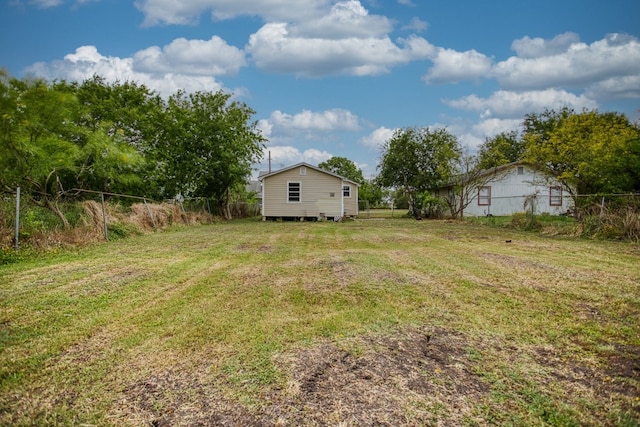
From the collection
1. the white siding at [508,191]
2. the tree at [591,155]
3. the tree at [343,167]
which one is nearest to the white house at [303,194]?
the white siding at [508,191]

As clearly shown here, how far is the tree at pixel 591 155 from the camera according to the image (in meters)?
13.5

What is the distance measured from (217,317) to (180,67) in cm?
2019

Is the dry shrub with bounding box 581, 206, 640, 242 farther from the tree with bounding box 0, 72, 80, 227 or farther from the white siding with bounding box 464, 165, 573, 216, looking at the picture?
the tree with bounding box 0, 72, 80, 227

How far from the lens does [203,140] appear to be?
21.1 m

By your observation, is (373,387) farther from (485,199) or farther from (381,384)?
(485,199)

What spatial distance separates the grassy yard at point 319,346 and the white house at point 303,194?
15.2 metres

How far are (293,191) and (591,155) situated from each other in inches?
580

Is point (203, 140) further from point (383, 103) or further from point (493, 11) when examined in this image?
point (493, 11)

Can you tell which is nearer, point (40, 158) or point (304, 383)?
point (304, 383)

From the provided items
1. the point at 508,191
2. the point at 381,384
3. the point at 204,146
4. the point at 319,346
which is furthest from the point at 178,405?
the point at 508,191

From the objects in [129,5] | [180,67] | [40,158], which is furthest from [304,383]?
[180,67]

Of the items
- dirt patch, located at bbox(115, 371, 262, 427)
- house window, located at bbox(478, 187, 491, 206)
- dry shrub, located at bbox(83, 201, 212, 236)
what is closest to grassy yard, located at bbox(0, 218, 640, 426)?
dirt patch, located at bbox(115, 371, 262, 427)

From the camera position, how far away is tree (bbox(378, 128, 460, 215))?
28422 millimetres

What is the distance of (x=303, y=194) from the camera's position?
70.6 feet
